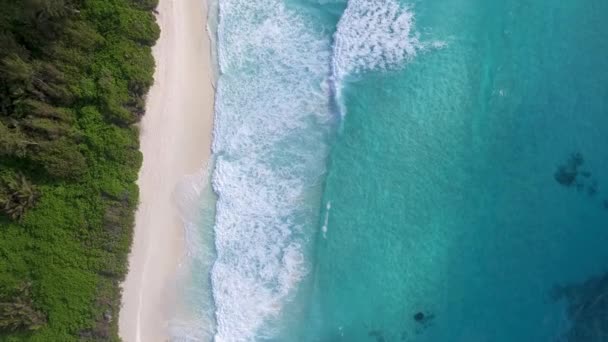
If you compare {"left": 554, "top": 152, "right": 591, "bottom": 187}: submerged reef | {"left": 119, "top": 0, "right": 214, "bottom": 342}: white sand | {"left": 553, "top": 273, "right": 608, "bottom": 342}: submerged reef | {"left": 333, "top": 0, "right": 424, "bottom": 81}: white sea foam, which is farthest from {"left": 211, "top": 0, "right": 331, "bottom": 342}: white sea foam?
{"left": 553, "top": 273, "right": 608, "bottom": 342}: submerged reef

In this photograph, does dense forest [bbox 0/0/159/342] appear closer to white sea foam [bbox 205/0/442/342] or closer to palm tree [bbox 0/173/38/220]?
palm tree [bbox 0/173/38/220]

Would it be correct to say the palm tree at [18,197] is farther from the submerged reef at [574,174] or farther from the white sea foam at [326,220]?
the submerged reef at [574,174]

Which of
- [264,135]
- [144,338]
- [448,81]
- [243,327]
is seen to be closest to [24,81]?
[264,135]

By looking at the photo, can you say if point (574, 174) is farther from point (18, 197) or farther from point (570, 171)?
point (18, 197)

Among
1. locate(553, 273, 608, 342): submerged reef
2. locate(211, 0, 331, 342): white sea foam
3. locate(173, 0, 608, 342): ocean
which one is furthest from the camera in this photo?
locate(173, 0, 608, 342): ocean

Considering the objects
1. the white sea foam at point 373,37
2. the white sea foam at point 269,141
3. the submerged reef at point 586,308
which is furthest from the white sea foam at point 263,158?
the submerged reef at point 586,308

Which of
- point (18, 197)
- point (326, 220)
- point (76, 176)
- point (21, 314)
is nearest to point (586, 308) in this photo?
point (326, 220)

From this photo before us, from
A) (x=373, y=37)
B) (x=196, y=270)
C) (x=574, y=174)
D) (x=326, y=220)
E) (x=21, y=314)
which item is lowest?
(x=21, y=314)
